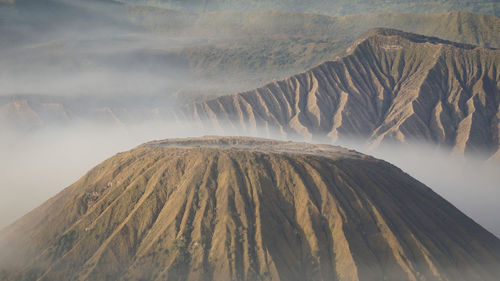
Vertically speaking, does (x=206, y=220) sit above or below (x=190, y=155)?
below

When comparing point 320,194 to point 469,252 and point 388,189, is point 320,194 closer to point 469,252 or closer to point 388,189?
point 388,189

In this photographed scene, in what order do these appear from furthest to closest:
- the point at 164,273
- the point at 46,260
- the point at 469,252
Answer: the point at 469,252 → the point at 46,260 → the point at 164,273

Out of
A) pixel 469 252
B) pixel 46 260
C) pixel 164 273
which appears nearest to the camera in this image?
pixel 164 273

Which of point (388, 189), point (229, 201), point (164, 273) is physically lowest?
point (164, 273)

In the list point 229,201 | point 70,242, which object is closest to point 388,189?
point 229,201

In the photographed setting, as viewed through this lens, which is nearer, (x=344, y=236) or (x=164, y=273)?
(x=164, y=273)

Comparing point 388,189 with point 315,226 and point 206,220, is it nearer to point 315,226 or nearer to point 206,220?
point 315,226

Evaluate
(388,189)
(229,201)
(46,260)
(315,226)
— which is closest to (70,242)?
(46,260)
